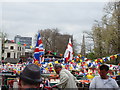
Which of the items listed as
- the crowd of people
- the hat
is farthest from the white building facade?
the hat

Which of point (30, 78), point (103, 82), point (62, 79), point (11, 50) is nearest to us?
point (30, 78)

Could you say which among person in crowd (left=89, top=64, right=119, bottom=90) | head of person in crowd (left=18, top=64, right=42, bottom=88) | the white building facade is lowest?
the white building facade

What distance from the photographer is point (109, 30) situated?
28.1 meters

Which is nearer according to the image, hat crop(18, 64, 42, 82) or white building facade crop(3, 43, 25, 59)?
hat crop(18, 64, 42, 82)

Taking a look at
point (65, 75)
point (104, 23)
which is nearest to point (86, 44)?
point (104, 23)

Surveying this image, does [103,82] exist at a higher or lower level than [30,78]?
lower

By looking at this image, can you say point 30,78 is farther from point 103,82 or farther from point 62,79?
point 62,79

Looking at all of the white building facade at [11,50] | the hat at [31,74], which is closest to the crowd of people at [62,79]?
the hat at [31,74]

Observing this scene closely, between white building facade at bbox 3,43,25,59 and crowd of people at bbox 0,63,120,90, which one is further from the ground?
crowd of people at bbox 0,63,120,90

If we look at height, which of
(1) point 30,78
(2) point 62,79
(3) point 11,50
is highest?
(1) point 30,78

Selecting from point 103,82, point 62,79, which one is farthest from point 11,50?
point 103,82

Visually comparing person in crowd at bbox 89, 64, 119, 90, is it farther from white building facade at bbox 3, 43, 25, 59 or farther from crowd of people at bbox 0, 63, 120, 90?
white building facade at bbox 3, 43, 25, 59

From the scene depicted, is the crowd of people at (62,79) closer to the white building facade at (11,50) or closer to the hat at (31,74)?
the hat at (31,74)

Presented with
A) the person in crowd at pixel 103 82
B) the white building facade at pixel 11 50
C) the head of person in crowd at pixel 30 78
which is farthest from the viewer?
the white building facade at pixel 11 50
